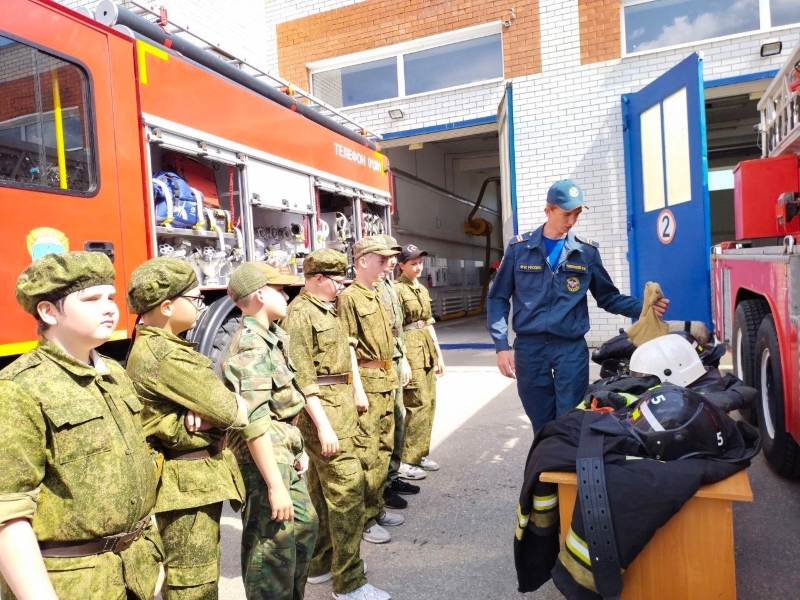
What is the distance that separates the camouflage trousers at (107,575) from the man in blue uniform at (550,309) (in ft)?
6.43

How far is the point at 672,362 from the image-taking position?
2.73 metres

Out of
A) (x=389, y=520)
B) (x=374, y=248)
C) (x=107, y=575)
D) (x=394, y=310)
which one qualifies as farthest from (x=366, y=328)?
(x=107, y=575)

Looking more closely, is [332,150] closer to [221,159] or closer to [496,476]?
[221,159]

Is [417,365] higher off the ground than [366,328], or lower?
lower

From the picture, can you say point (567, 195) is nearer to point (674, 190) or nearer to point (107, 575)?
point (107, 575)

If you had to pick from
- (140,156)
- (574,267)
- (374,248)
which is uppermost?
(140,156)

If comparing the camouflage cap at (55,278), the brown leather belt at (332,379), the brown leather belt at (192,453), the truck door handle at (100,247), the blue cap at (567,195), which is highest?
the blue cap at (567,195)

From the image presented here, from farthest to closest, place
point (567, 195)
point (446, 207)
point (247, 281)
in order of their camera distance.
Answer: point (446, 207) → point (567, 195) → point (247, 281)

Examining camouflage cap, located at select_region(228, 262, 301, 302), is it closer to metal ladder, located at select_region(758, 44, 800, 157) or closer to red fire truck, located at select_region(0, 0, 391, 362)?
red fire truck, located at select_region(0, 0, 391, 362)

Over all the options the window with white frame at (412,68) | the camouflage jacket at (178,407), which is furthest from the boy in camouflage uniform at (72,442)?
the window with white frame at (412,68)

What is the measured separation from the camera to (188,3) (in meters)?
8.31

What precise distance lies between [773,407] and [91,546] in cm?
359

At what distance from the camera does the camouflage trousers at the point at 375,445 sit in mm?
2924

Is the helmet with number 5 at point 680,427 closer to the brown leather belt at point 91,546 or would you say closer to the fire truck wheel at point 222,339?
the brown leather belt at point 91,546
